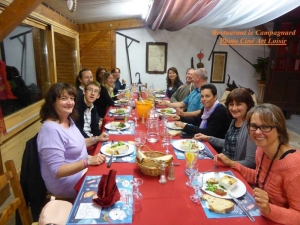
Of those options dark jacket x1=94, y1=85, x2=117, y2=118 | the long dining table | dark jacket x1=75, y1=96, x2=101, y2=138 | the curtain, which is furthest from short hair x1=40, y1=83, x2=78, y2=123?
the curtain

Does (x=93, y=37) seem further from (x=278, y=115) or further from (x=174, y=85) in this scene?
(x=278, y=115)

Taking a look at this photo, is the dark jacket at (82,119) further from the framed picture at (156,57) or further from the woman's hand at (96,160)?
the framed picture at (156,57)

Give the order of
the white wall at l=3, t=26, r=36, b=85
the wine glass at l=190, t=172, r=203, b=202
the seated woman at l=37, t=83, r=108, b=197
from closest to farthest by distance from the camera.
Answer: the wine glass at l=190, t=172, r=203, b=202, the seated woman at l=37, t=83, r=108, b=197, the white wall at l=3, t=26, r=36, b=85

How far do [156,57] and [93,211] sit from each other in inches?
214

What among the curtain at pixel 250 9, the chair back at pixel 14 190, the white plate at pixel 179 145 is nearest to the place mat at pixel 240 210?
the white plate at pixel 179 145

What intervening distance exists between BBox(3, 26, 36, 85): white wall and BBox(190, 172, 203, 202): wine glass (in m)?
2.45

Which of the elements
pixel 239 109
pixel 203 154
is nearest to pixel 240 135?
pixel 239 109

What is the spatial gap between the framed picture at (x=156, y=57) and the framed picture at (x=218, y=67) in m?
1.33

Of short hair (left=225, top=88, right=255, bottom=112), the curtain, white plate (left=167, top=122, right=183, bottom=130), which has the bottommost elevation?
white plate (left=167, top=122, right=183, bottom=130)

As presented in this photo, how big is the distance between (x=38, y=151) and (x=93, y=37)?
15.7 ft

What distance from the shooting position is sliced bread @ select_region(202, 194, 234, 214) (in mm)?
996

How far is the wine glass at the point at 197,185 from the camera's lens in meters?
1.09

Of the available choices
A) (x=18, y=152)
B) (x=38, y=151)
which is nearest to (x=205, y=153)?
(x=38, y=151)

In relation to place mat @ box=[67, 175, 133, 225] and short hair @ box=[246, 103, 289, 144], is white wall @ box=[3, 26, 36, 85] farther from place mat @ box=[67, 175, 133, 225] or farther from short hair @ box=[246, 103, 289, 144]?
short hair @ box=[246, 103, 289, 144]
